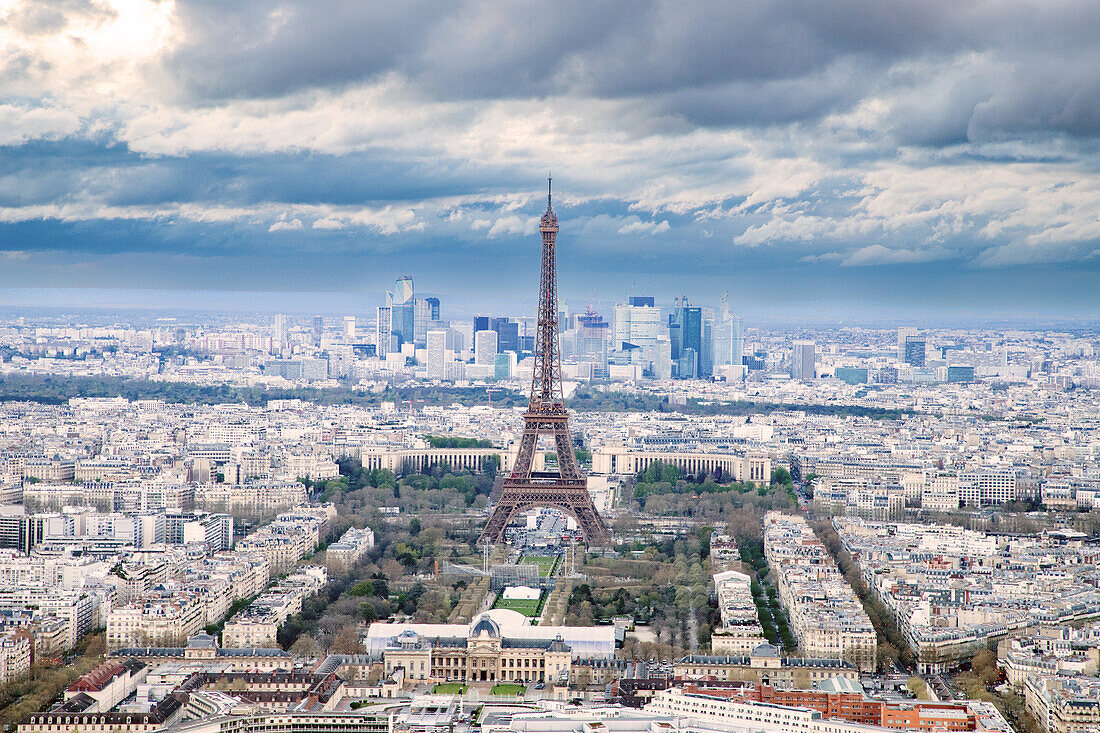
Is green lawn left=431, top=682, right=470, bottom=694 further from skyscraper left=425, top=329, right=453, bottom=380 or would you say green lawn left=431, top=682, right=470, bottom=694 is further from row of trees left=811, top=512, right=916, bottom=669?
skyscraper left=425, top=329, right=453, bottom=380

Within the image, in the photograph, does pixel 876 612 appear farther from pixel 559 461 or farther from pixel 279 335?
pixel 279 335

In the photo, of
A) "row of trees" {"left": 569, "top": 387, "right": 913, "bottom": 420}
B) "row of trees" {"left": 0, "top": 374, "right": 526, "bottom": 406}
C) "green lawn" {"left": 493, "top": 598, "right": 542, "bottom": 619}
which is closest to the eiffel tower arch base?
"green lawn" {"left": 493, "top": 598, "right": 542, "bottom": 619}

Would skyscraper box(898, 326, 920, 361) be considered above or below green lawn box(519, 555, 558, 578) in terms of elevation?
Answer: above

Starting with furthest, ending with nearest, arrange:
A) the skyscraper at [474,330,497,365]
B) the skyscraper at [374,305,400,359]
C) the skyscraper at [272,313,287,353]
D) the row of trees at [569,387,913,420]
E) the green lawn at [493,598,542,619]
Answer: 1. the skyscraper at [272,313,287,353]
2. the skyscraper at [374,305,400,359]
3. the skyscraper at [474,330,497,365]
4. the row of trees at [569,387,913,420]
5. the green lawn at [493,598,542,619]

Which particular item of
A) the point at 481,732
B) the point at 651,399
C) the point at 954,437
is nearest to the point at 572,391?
the point at 651,399

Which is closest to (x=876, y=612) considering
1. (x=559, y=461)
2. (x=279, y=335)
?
(x=559, y=461)

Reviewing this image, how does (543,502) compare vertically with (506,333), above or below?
below
